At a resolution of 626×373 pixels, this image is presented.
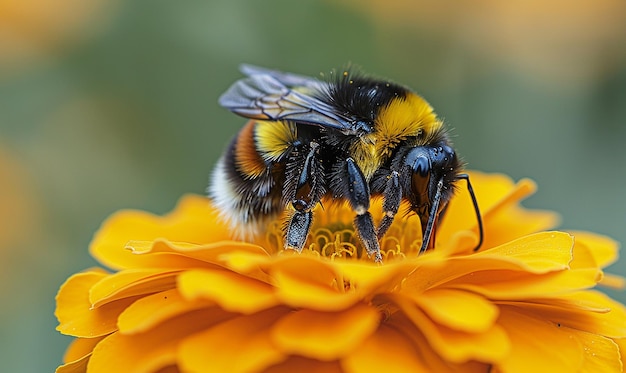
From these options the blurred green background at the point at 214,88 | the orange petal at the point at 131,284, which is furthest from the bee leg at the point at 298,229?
the blurred green background at the point at 214,88

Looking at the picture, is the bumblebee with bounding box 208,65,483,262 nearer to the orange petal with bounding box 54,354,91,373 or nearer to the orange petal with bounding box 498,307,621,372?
the orange petal with bounding box 498,307,621,372

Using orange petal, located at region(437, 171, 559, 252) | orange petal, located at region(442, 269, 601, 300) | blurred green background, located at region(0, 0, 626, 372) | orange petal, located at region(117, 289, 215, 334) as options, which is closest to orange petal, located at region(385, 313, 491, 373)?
orange petal, located at region(442, 269, 601, 300)

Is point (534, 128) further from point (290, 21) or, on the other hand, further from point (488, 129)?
point (290, 21)

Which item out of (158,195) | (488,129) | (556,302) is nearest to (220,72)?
(158,195)

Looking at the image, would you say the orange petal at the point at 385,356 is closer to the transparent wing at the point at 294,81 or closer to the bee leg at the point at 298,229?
the bee leg at the point at 298,229

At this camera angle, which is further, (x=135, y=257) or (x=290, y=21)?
(x=290, y=21)

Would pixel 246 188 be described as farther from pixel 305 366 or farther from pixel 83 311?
pixel 305 366

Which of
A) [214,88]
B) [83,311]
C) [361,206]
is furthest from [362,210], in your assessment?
[214,88]

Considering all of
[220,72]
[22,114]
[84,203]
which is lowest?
[84,203]
